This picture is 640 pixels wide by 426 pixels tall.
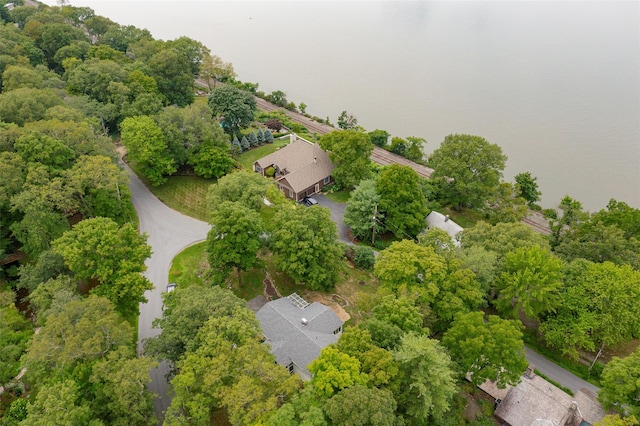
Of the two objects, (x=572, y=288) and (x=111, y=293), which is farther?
(x=572, y=288)

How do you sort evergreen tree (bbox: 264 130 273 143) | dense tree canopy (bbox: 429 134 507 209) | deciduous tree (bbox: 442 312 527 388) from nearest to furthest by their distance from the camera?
deciduous tree (bbox: 442 312 527 388), dense tree canopy (bbox: 429 134 507 209), evergreen tree (bbox: 264 130 273 143)

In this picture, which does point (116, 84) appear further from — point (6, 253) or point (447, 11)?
point (447, 11)

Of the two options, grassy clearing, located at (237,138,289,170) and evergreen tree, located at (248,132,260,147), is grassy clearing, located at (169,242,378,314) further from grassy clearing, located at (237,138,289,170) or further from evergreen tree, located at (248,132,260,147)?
evergreen tree, located at (248,132,260,147)

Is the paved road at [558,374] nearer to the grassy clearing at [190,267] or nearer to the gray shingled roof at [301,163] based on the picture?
the grassy clearing at [190,267]

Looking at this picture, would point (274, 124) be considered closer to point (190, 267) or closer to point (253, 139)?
point (253, 139)

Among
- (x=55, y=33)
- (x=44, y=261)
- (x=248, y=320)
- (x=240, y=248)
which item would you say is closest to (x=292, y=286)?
(x=240, y=248)

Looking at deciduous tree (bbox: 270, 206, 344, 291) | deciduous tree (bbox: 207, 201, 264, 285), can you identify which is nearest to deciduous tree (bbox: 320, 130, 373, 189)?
deciduous tree (bbox: 270, 206, 344, 291)
